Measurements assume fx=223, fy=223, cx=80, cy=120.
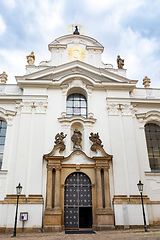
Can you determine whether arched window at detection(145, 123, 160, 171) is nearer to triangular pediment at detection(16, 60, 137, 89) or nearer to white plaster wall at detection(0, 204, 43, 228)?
triangular pediment at detection(16, 60, 137, 89)

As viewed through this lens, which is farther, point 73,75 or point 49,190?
point 73,75

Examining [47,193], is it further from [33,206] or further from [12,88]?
[12,88]

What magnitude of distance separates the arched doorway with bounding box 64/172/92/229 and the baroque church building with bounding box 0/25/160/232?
56 mm

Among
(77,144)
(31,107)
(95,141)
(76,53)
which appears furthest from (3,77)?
(95,141)

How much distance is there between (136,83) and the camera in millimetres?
17469

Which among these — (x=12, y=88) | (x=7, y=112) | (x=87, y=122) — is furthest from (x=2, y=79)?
(x=87, y=122)

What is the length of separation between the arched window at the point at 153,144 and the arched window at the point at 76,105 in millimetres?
5040

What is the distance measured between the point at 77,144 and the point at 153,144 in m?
5.78

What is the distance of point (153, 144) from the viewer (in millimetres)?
16469

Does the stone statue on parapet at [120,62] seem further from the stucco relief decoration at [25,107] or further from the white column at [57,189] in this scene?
the white column at [57,189]

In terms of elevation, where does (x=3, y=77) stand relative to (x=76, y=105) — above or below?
above

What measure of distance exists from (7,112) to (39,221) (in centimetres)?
774

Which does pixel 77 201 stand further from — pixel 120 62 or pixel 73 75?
pixel 120 62

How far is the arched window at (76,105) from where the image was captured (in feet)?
55.4
